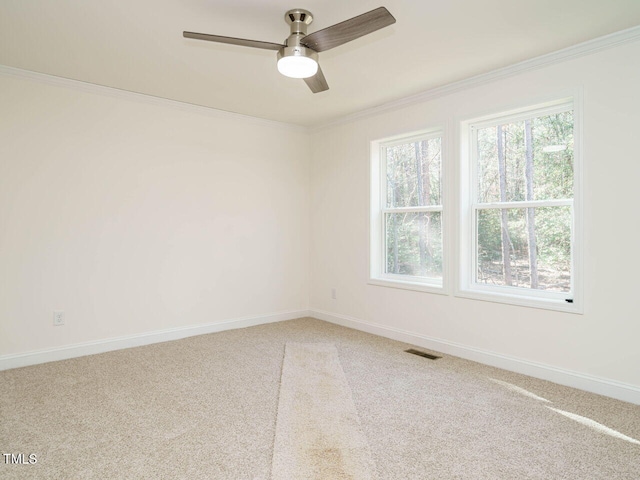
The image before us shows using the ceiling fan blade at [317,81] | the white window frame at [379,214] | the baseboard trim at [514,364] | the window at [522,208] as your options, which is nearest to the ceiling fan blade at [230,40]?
the ceiling fan blade at [317,81]

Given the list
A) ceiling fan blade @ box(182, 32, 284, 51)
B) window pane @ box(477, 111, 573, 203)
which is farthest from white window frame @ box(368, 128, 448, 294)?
ceiling fan blade @ box(182, 32, 284, 51)

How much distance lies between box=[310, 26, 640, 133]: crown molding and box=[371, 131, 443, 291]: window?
0.36m

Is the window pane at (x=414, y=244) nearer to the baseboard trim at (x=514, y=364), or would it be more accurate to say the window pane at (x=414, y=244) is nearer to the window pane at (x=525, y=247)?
the window pane at (x=525, y=247)

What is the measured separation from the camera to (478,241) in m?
3.61

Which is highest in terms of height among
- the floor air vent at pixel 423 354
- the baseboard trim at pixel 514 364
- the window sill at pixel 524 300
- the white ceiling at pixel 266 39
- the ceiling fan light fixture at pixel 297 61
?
the white ceiling at pixel 266 39

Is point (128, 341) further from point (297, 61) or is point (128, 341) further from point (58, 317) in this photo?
point (297, 61)

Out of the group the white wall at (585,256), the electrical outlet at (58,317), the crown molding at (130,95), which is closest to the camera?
the white wall at (585,256)

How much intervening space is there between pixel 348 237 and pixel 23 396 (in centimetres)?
Result: 333

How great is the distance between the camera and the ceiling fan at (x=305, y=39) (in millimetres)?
1999

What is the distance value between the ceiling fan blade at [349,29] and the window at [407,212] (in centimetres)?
201

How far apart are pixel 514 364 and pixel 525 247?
971mm

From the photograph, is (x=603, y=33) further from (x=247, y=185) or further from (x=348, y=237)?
(x=247, y=185)

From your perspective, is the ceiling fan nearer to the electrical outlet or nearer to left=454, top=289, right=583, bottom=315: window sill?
left=454, top=289, right=583, bottom=315: window sill

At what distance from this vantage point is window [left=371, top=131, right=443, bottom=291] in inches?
156
